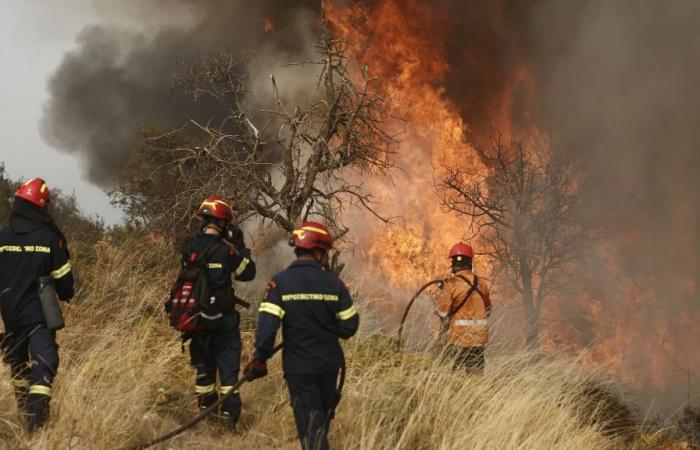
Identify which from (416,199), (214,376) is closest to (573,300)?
(416,199)

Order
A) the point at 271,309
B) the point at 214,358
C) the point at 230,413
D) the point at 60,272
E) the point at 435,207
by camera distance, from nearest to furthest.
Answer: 1. the point at 271,309
2. the point at 60,272
3. the point at 230,413
4. the point at 214,358
5. the point at 435,207

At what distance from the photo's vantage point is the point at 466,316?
6.72 meters

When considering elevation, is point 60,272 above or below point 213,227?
below

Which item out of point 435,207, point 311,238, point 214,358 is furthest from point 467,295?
point 435,207

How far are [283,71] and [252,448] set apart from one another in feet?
60.9

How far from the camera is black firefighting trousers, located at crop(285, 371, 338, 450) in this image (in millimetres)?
3834

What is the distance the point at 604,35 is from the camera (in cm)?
2484

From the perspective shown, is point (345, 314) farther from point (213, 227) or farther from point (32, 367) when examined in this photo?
point (32, 367)

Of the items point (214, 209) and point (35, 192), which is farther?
point (214, 209)

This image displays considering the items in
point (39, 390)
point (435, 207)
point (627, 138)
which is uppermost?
point (627, 138)

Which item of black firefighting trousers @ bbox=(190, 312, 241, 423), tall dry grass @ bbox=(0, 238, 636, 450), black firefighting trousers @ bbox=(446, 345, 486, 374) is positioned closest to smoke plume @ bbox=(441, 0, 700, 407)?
black firefighting trousers @ bbox=(446, 345, 486, 374)

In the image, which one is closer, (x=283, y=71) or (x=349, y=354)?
(x=349, y=354)

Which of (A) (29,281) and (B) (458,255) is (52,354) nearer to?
(A) (29,281)

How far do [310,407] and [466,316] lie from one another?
10.6ft
